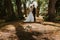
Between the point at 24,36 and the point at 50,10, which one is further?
the point at 50,10

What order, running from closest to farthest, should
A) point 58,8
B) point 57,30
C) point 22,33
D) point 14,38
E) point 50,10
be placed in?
point 14,38 < point 22,33 < point 57,30 < point 50,10 < point 58,8

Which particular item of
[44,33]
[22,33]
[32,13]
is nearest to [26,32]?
[22,33]

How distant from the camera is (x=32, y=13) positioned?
16.1 metres

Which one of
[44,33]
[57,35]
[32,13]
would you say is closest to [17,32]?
[44,33]

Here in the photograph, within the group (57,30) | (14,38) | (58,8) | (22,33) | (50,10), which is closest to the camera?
(14,38)

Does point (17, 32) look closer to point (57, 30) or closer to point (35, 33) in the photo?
point (35, 33)

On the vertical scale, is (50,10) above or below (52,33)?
above

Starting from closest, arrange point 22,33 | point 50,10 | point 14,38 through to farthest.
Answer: point 14,38 → point 22,33 → point 50,10

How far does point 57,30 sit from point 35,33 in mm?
1672

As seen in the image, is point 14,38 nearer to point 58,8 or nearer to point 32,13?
point 32,13

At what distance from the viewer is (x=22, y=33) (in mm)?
9523

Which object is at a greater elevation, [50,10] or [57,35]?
[50,10]

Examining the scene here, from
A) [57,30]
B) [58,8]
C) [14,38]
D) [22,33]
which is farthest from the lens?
[58,8]

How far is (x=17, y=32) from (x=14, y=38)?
0.89 meters
